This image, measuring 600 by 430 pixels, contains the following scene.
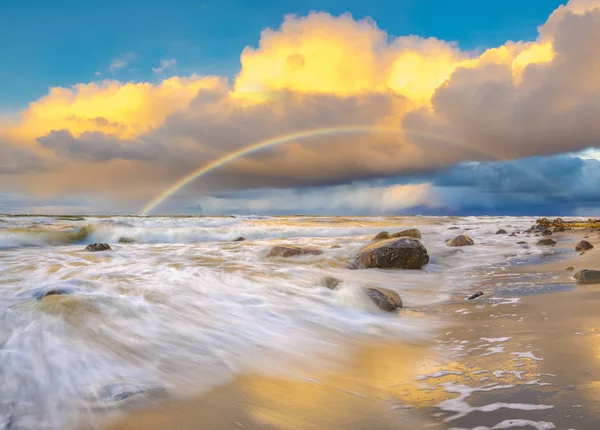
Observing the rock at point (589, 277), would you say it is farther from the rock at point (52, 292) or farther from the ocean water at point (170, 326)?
the rock at point (52, 292)

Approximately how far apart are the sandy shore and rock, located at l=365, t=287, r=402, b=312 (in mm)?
1179

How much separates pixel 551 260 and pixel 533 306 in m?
6.18

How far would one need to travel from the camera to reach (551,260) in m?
10.3

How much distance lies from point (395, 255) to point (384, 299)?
4407mm

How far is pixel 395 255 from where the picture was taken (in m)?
9.74

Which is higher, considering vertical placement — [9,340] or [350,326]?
[9,340]

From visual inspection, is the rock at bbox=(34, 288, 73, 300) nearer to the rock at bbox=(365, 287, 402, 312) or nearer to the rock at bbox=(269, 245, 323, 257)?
the rock at bbox=(365, 287, 402, 312)

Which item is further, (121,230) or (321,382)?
(121,230)

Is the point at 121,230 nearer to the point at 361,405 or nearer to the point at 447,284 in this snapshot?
the point at 447,284

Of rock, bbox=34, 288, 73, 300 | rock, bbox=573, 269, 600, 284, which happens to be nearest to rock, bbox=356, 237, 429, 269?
rock, bbox=573, 269, 600, 284

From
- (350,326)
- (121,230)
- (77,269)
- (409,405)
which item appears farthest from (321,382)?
(121,230)

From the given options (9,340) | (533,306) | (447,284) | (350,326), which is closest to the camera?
(9,340)

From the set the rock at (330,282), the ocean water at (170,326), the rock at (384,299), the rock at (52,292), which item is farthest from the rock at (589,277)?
the rock at (52,292)

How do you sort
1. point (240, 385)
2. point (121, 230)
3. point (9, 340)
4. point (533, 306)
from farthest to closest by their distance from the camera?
point (121, 230) < point (533, 306) < point (9, 340) < point (240, 385)
